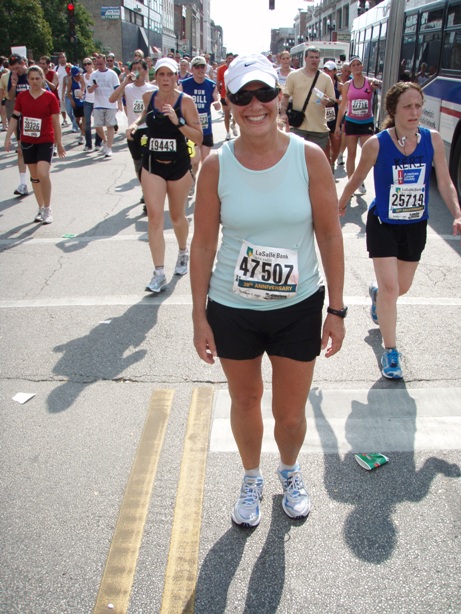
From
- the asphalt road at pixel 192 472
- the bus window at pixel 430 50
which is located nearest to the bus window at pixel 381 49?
the bus window at pixel 430 50

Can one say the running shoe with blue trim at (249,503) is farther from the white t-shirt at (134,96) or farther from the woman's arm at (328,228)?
the white t-shirt at (134,96)

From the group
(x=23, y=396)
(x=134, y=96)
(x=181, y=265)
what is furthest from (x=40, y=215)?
(x=23, y=396)

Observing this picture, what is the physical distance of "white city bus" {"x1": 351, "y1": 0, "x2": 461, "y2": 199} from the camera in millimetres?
8953

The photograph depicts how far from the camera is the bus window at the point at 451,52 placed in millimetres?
9133

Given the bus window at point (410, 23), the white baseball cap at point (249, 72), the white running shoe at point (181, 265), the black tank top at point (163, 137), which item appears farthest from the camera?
the bus window at point (410, 23)

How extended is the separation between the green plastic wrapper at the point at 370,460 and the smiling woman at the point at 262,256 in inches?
24.7

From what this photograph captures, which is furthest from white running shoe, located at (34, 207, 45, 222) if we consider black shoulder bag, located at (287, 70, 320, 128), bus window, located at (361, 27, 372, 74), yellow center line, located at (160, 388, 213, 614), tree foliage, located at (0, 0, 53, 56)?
tree foliage, located at (0, 0, 53, 56)

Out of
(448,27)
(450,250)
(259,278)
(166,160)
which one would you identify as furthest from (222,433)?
(448,27)

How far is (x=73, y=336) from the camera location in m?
4.77

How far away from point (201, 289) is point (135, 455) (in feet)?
4.05

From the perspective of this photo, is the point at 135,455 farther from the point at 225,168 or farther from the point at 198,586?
the point at 225,168

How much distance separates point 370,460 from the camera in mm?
3121

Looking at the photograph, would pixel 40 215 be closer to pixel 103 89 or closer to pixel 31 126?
pixel 31 126

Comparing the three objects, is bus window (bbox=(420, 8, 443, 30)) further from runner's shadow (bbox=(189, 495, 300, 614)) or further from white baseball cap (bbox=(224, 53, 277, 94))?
runner's shadow (bbox=(189, 495, 300, 614))
